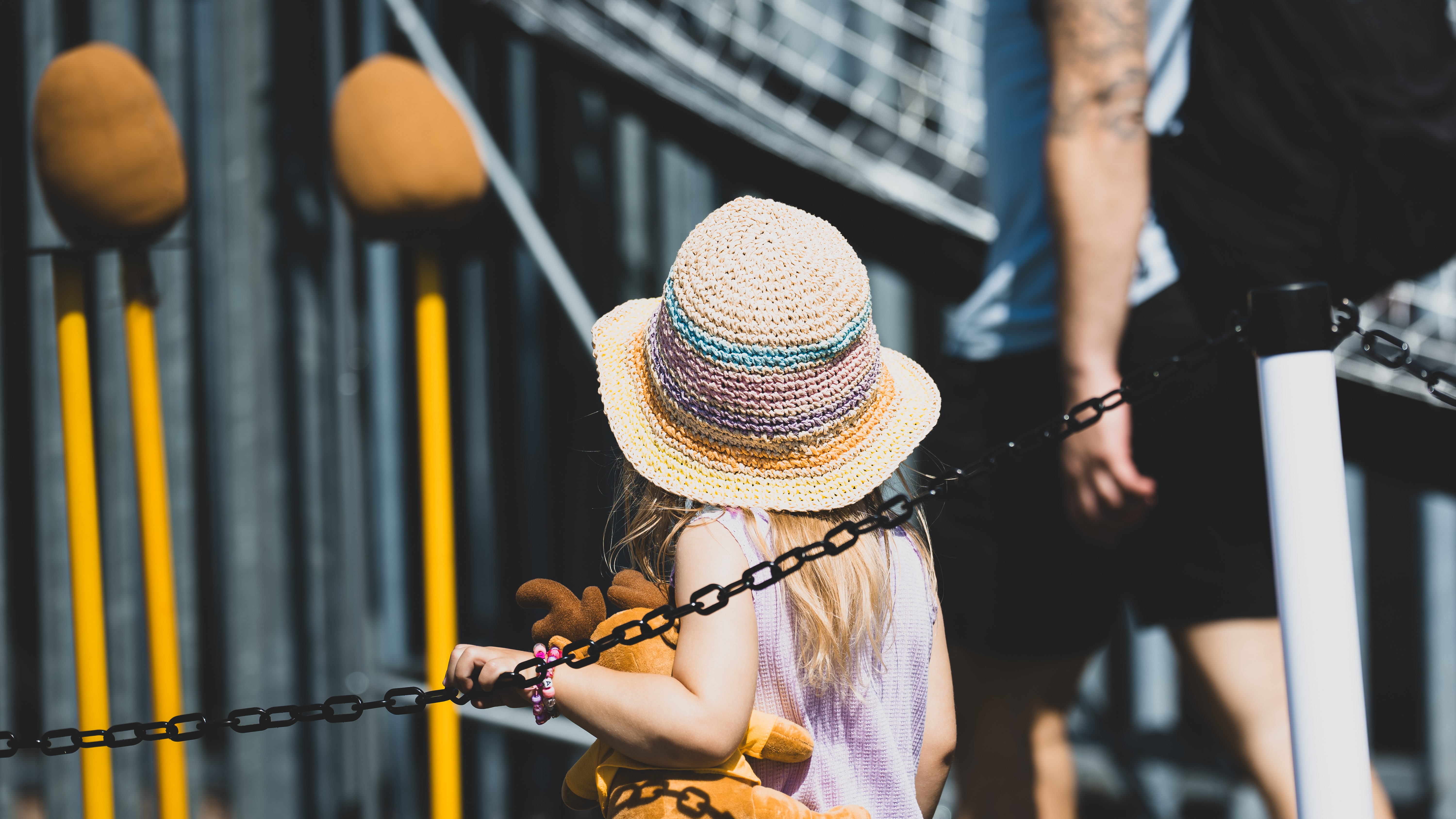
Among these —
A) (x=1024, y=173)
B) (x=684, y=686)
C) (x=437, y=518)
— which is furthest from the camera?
(x=437, y=518)

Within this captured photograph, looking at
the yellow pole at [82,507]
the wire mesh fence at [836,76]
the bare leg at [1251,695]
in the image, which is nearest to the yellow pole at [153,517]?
the yellow pole at [82,507]

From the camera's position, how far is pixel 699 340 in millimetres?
1253

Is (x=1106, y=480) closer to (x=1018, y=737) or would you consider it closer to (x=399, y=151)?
(x=1018, y=737)

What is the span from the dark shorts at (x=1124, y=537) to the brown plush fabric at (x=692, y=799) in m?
0.62

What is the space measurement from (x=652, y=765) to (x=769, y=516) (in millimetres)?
315

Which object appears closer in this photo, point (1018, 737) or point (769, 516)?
point (769, 516)

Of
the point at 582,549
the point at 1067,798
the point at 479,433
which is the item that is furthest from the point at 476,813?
the point at 1067,798

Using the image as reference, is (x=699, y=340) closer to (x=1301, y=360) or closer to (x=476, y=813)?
(x=1301, y=360)

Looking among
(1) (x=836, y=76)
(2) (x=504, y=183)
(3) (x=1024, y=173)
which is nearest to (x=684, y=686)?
(3) (x=1024, y=173)

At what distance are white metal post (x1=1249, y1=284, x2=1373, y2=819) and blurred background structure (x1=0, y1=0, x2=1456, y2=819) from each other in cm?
165

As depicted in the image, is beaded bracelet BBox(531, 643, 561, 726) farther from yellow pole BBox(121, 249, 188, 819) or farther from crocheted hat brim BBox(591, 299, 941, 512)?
yellow pole BBox(121, 249, 188, 819)

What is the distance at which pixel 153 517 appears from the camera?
1991mm

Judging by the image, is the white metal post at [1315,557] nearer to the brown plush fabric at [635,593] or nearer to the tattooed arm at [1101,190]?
the tattooed arm at [1101,190]

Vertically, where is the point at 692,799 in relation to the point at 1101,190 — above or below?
below
